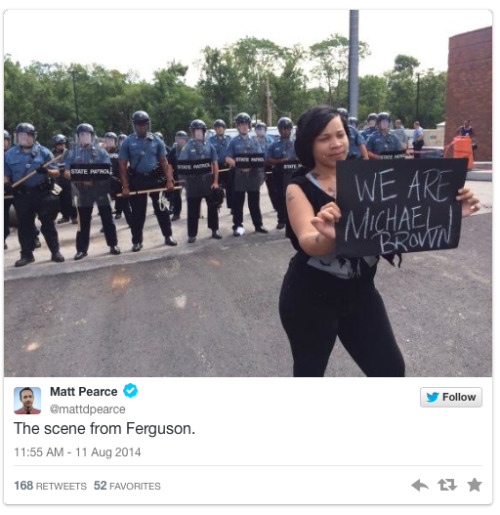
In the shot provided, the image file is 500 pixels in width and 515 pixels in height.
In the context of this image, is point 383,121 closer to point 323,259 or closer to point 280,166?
point 280,166

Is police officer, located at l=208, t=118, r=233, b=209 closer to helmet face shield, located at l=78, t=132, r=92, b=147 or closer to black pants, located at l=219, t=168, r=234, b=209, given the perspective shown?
black pants, located at l=219, t=168, r=234, b=209

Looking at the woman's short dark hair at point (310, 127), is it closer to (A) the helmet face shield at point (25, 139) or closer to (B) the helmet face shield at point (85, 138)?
(B) the helmet face shield at point (85, 138)

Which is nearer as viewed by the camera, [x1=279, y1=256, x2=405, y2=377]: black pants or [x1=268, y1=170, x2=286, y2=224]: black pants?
[x1=279, y1=256, x2=405, y2=377]: black pants

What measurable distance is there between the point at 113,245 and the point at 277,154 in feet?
10.5

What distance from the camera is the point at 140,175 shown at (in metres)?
7.41

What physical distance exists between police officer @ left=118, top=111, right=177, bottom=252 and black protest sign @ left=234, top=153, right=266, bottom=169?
4.60 feet

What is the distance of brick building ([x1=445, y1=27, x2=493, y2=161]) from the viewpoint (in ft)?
72.3

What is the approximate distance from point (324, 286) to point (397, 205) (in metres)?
0.47

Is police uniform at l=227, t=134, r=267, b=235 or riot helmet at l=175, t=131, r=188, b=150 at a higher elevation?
riot helmet at l=175, t=131, r=188, b=150

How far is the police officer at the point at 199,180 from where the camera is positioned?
7961 millimetres

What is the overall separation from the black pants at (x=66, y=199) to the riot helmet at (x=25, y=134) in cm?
363

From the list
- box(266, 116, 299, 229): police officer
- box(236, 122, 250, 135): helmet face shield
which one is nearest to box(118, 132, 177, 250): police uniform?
box(236, 122, 250, 135): helmet face shield
